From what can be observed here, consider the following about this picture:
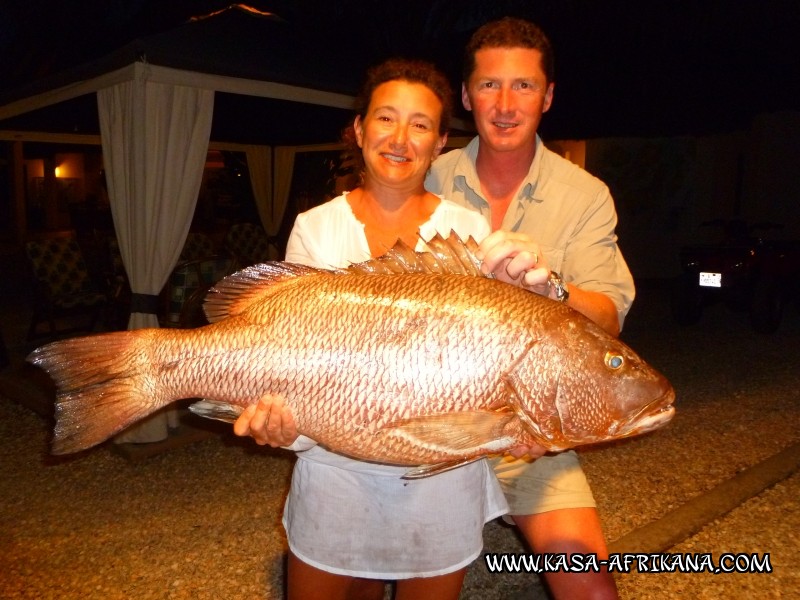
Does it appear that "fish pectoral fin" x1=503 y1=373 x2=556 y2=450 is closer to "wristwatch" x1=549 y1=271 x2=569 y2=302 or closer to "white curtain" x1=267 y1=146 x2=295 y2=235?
"wristwatch" x1=549 y1=271 x2=569 y2=302

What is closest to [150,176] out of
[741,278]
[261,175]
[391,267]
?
[391,267]

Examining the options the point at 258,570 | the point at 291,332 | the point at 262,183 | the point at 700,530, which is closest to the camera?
the point at 291,332

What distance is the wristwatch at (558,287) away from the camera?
2098 mm

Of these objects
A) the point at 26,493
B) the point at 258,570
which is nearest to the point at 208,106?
the point at 26,493

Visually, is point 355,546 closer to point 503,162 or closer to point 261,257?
point 503,162

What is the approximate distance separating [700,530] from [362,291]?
3.20m

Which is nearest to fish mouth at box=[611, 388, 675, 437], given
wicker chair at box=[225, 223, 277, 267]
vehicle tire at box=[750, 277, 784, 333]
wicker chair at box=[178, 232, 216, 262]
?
wicker chair at box=[178, 232, 216, 262]

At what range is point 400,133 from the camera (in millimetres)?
2168

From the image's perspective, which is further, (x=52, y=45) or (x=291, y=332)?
(x=52, y=45)

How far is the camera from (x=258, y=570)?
3.49 m

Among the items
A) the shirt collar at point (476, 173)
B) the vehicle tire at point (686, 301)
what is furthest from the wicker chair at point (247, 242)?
the shirt collar at point (476, 173)

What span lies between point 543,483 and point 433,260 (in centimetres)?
116

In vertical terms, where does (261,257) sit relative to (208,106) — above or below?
below

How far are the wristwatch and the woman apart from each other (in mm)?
348
